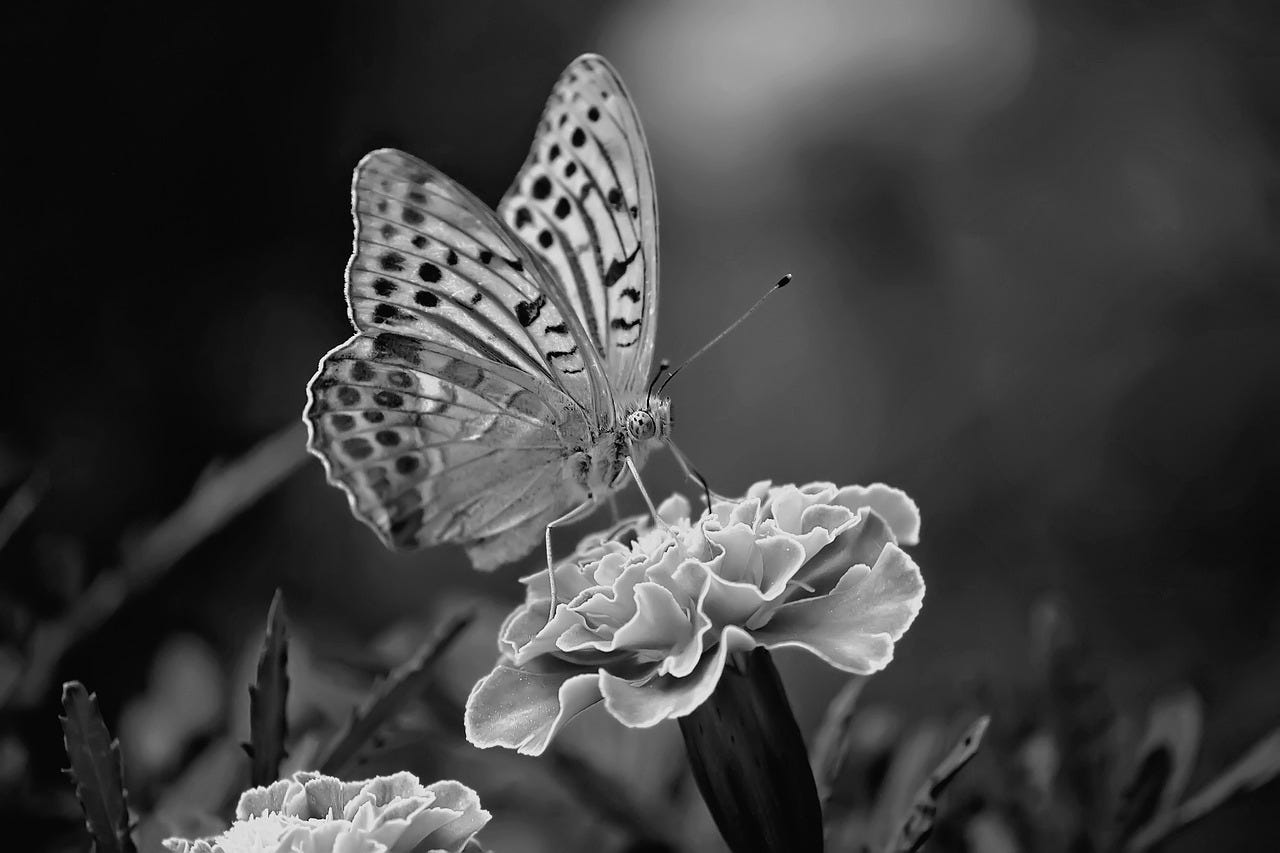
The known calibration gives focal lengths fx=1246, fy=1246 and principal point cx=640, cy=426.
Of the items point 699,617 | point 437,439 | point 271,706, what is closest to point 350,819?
point 271,706

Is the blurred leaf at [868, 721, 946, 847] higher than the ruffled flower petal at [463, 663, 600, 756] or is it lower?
lower

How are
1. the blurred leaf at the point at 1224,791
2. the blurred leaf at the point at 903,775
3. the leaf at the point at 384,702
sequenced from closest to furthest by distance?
the leaf at the point at 384,702
the blurred leaf at the point at 1224,791
the blurred leaf at the point at 903,775

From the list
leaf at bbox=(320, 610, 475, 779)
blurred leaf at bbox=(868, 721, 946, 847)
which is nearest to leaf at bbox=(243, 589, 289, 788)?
leaf at bbox=(320, 610, 475, 779)

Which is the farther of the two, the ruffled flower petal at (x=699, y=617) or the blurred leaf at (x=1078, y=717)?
the blurred leaf at (x=1078, y=717)

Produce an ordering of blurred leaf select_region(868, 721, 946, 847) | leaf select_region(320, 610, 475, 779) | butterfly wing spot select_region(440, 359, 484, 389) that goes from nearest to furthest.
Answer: leaf select_region(320, 610, 475, 779)
blurred leaf select_region(868, 721, 946, 847)
butterfly wing spot select_region(440, 359, 484, 389)

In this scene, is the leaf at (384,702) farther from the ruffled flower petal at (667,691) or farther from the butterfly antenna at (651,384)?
the butterfly antenna at (651,384)

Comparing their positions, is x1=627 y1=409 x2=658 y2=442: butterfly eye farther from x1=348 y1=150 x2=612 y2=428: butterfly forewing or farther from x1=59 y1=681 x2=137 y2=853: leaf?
x1=59 y1=681 x2=137 y2=853: leaf

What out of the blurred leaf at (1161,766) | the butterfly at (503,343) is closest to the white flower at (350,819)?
the butterfly at (503,343)
